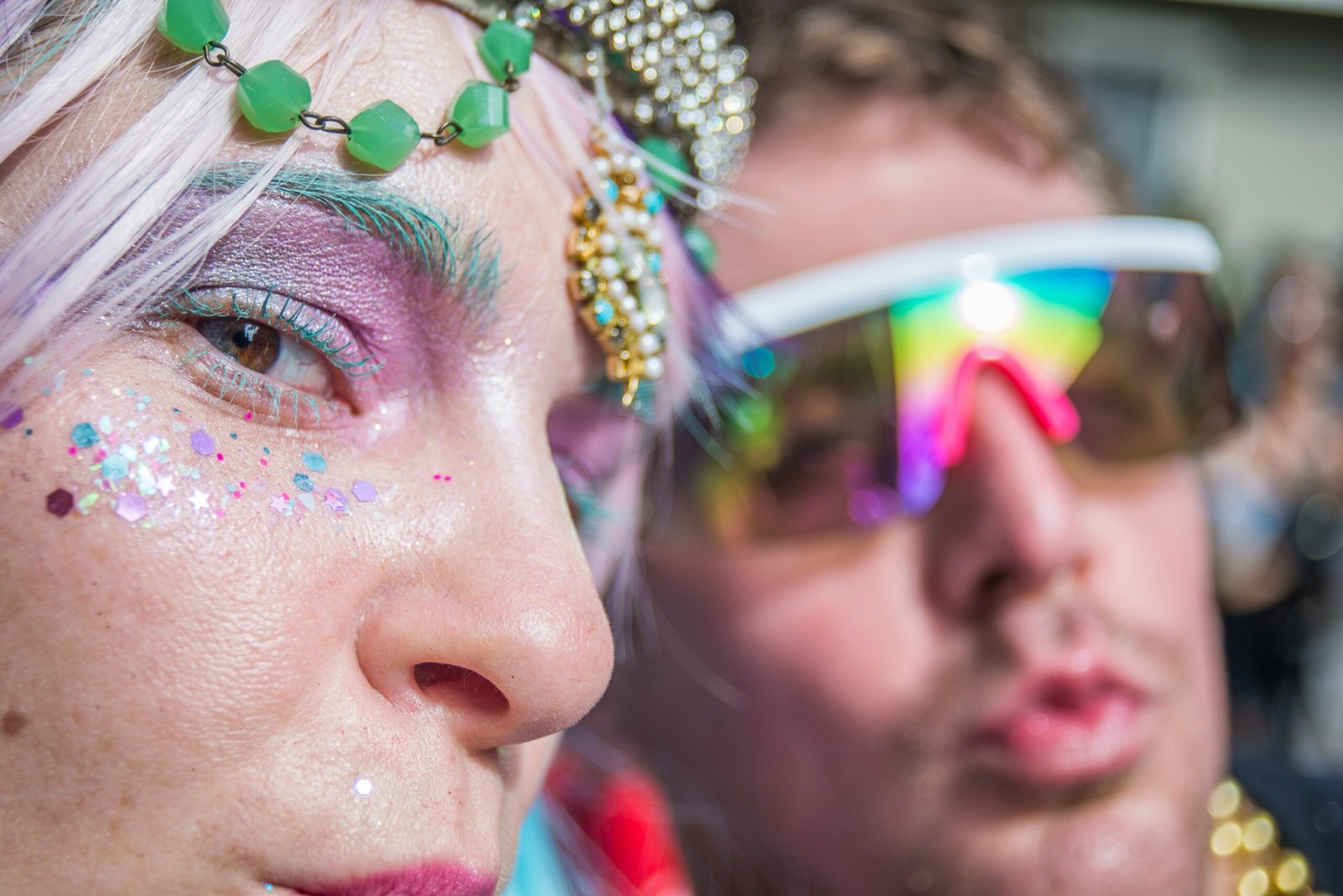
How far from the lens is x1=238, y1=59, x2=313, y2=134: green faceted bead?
3.05 ft

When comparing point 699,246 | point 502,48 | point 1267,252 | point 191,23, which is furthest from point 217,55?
point 1267,252

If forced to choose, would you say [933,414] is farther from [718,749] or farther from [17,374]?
[17,374]

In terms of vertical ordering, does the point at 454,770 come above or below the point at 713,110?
below

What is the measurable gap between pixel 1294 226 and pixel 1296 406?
4.61 metres

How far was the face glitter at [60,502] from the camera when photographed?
2.78 feet

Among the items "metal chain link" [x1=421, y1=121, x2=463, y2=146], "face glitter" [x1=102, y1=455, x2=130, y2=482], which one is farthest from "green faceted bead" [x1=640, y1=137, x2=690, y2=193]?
"face glitter" [x1=102, y1=455, x2=130, y2=482]

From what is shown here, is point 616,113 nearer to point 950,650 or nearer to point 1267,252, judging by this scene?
point 950,650

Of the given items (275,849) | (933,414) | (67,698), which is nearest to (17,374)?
(67,698)

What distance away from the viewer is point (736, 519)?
198 centimetres

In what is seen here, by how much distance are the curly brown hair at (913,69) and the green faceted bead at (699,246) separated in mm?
724

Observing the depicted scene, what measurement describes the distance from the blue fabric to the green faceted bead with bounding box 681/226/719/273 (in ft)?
3.15

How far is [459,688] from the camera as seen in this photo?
1.00 meters

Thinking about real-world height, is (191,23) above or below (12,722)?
above

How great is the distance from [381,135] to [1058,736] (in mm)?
1423
